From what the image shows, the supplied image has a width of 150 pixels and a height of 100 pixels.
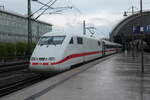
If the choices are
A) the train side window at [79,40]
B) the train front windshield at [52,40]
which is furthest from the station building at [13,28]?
the train front windshield at [52,40]

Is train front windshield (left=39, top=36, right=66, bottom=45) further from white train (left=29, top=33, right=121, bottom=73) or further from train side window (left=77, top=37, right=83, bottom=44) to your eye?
train side window (left=77, top=37, right=83, bottom=44)

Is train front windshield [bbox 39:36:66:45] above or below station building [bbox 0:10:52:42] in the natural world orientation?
below

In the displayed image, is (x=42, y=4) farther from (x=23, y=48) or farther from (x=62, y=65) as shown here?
(x=23, y=48)

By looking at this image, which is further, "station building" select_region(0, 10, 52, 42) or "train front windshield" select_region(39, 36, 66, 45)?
"station building" select_region(0, 10, 52, 42)

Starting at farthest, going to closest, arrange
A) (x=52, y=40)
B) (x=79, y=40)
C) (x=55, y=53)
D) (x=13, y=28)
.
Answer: (x=13, y=28) → (x=79, y=40) → (x=52, y=40) → (x=55, y=53)

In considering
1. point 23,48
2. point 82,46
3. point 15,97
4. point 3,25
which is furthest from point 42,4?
point 3,25

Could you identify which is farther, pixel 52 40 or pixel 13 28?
pixel 13 28

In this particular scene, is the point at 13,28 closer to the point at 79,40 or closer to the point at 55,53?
the point at 79,40

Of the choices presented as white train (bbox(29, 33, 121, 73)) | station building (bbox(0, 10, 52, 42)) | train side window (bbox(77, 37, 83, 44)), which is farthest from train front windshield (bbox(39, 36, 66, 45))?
station building (bbox(0, 10, 52, 42))

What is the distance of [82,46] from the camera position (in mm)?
20000

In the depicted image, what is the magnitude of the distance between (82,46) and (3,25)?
33048 mm

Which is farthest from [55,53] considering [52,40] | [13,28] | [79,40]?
[13,28]

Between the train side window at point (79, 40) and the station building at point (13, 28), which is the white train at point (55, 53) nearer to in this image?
the train side window at point (79, 40)

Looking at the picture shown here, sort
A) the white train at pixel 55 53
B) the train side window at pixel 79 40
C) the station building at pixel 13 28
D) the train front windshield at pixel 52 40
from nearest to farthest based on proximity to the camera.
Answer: the white train at pixel 55 53 → the train front windshield at pixel 52 40 → the train side window at pixel 79 40 → the station building at pixel 13 28
